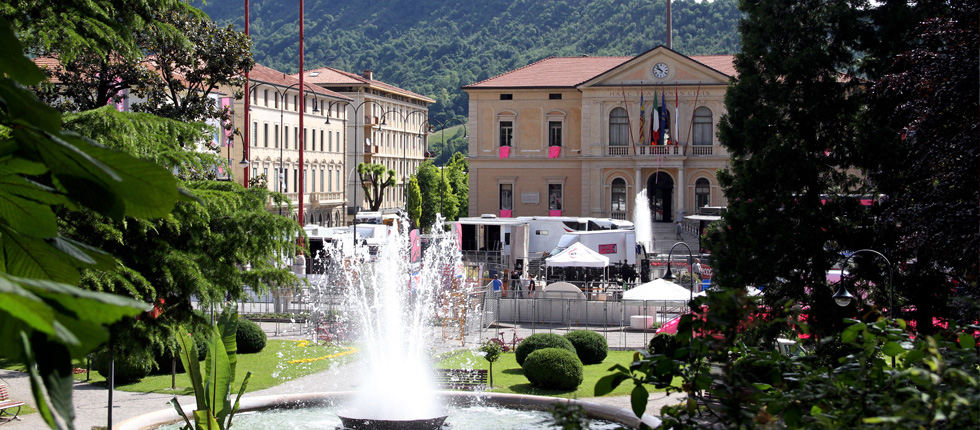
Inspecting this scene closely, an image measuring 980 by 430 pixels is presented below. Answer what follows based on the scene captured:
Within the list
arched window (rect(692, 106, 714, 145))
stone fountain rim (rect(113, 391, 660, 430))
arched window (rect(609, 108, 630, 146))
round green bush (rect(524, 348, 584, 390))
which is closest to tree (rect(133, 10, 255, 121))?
stone fountain rim (rect(113, 391, 660, 430))

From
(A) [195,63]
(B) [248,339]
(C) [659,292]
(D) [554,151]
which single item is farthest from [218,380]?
(D) [554,151]

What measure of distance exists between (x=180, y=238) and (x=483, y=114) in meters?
48.8

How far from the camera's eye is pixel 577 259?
30.9 meters

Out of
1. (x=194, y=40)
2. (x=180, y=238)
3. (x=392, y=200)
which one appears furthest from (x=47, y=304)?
(x=392, y=200)

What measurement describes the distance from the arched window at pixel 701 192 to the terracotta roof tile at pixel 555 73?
30.6 feet

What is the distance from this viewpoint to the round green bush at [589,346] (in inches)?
826

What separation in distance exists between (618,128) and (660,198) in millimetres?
5380

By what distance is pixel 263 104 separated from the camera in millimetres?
60719

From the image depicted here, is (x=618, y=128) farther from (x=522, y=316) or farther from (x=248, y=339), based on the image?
(x=248, y=339)

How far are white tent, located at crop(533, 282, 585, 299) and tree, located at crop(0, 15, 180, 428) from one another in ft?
85.8

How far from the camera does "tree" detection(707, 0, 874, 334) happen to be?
1881 centimetres

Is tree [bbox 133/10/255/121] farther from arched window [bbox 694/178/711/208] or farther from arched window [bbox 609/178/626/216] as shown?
arched window [bbox 694/178/711/208]

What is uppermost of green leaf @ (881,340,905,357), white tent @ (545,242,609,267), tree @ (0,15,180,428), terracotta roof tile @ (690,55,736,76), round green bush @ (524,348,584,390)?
terracotta roof tile @ (690,55,736,76)

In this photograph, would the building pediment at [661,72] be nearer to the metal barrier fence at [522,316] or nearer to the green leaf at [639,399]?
the metal barrier fence at [522,316]
